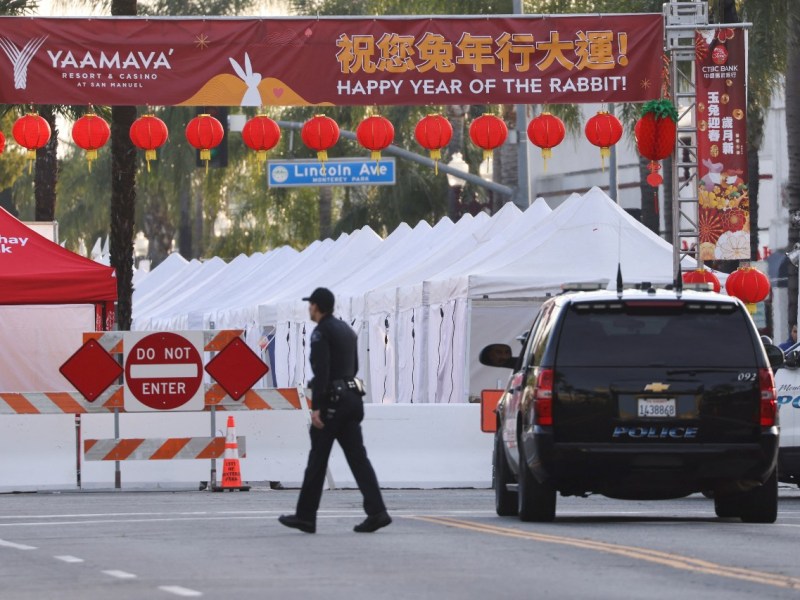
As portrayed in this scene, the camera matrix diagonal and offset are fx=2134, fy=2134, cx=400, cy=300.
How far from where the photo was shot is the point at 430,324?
102 feet

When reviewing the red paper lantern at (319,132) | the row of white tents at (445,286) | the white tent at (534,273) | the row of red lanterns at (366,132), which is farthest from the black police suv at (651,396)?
the red paper lantern at (319,132)

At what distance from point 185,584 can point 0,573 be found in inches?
59.2

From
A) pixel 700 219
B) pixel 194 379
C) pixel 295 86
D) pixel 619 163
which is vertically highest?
pixel 619 163

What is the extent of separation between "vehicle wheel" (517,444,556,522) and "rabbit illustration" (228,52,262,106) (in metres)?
13.2

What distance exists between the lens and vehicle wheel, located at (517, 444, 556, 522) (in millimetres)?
14969

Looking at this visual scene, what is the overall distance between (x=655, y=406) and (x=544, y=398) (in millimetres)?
750

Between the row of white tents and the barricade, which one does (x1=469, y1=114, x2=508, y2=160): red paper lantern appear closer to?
the row of white tents

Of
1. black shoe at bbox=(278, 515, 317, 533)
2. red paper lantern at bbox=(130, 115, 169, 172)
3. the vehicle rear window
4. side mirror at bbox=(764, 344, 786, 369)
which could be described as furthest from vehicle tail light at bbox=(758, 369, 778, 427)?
red paper lantern at bbox=(130, 115, 169, 172)

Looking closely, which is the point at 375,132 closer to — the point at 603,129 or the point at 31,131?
the point at 603,129

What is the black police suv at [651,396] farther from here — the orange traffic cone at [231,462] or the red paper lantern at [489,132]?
the red paper lantern at [489,132]

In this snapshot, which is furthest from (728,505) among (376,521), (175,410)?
(175,410)

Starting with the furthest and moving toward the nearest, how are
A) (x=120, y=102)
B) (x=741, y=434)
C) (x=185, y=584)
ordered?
(x=120, y=102) < (x=741, y=434) < (x=185, y=584)

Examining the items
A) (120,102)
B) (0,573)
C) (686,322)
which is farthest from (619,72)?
(0,573)

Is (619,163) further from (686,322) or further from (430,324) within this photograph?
(686,322)
